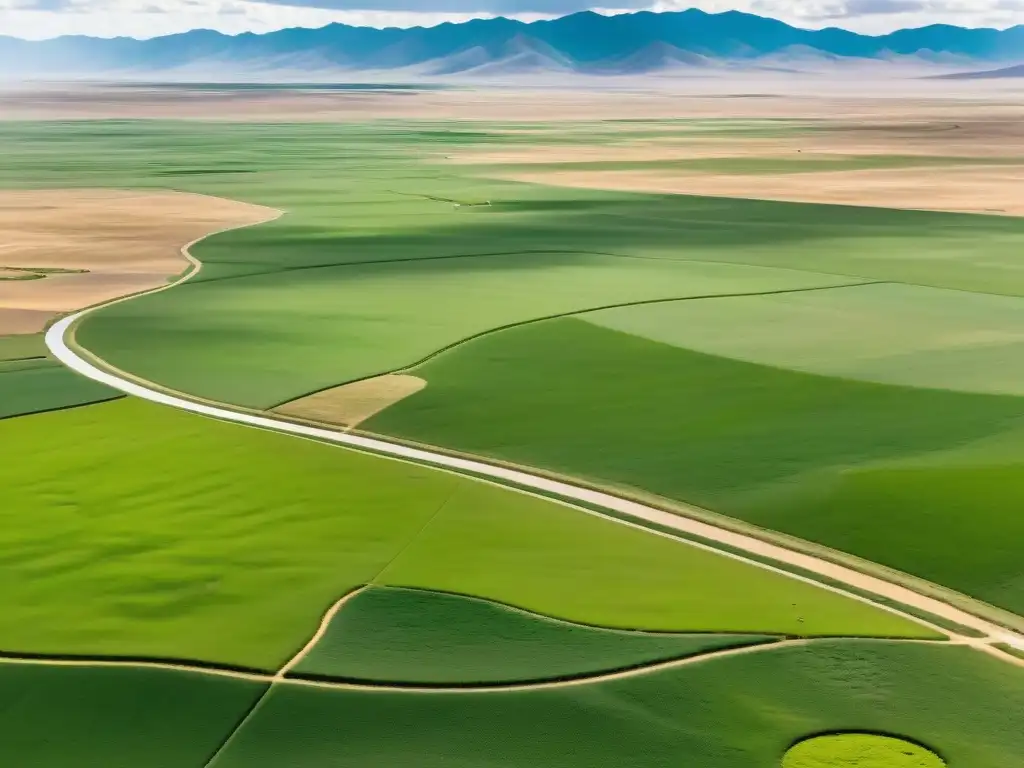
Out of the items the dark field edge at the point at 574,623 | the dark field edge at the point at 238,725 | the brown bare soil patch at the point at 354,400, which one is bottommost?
the dark field edge at the point at 238,725

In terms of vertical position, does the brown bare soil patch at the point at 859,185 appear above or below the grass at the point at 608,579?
above

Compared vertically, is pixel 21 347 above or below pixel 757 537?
above

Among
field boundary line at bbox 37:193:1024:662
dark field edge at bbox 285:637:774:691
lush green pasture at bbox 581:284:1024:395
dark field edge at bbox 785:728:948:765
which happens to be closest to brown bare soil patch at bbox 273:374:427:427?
field boundary line at bbox 37:193:1024:662

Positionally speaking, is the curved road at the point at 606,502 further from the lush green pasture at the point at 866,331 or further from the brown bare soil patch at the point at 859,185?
the brown bare soil patch at the point at 859,185

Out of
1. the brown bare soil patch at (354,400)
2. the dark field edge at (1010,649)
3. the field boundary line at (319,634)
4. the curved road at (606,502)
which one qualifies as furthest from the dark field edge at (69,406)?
the dark field edge at (1010,649)

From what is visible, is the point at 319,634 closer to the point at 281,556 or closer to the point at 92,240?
the point at 281,556

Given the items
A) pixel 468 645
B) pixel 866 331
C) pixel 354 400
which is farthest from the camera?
pixel 866 331

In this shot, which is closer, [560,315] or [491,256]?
[560,315]

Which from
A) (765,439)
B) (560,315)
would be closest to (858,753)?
(765,439)
